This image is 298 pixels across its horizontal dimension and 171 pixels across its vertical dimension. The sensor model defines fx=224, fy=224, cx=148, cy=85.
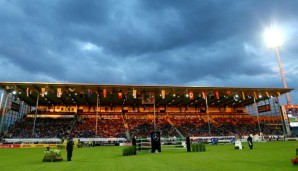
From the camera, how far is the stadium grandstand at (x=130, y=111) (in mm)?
48750

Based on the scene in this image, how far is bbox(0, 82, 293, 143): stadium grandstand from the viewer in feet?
160

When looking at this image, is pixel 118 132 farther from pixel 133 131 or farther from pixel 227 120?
pixel 227 120

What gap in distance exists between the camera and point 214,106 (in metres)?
73.5

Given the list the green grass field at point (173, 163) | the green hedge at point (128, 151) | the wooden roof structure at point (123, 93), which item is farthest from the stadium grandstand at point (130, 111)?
the green grass field at point (173, 163)

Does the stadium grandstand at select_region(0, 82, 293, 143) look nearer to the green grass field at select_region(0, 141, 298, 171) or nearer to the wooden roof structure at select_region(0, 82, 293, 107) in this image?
the wooden roof structure at select_region(0, 82, 293, 107)

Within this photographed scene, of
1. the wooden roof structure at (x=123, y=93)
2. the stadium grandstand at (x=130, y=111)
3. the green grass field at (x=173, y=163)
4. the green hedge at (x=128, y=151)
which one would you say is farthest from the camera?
the stadium grandstand at (x=130, y=111)

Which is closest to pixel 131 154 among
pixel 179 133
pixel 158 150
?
pixel 158 150

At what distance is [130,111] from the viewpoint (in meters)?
68.1

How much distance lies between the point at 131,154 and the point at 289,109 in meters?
50.0

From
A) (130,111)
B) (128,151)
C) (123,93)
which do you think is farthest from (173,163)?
(130,111)

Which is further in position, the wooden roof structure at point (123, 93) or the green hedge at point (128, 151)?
the wooden roof structure at point (123, 93)

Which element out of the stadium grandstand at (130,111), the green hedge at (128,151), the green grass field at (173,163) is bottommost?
the green grass field at (173,163)

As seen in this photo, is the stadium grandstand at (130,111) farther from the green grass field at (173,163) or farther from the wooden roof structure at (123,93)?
the green grass field at (173,163)

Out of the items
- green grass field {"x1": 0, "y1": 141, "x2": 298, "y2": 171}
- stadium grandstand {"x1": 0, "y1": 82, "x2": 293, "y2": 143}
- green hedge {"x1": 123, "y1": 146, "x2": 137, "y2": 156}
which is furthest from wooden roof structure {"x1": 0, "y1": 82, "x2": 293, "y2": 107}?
green grass field {"x1": 0, "y1": 141, "x2": 298, "y2": 171}
